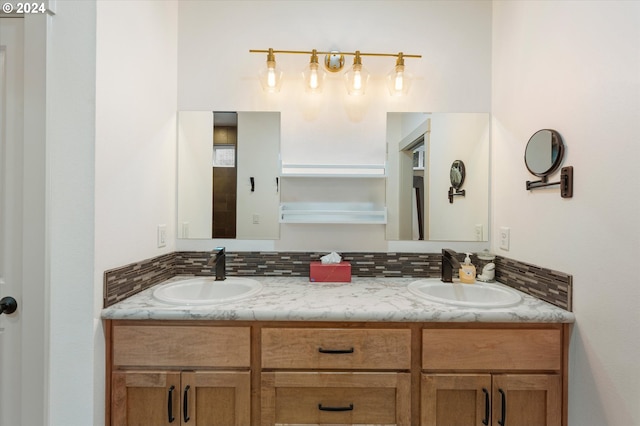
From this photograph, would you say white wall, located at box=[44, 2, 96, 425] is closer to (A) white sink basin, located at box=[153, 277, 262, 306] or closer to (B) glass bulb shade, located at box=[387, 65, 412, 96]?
(A) white sink basin, located at box=[153, 277, 262, 306]

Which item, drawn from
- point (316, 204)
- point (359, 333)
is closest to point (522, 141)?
point (316, 204)

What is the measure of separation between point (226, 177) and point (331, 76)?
0.91 metres

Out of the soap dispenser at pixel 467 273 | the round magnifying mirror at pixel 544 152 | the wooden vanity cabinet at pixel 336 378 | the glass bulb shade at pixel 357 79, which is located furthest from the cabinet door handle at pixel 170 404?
the round magnifying mirror at pixel 544 152

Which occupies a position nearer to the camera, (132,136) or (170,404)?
(170,404)

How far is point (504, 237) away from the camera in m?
1.55

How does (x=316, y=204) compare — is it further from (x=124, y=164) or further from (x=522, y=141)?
(x=522, y=141)

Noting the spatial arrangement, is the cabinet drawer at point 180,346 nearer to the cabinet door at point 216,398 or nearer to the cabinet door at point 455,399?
the cabinet door at point 216,398

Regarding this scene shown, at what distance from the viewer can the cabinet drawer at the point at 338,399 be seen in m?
1.11

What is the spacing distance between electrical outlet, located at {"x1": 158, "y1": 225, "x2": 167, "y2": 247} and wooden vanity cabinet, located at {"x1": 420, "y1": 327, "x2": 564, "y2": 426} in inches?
56.2

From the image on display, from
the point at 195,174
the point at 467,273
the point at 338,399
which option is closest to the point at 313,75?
the point at 195,174

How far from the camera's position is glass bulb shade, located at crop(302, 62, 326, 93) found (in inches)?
63.4

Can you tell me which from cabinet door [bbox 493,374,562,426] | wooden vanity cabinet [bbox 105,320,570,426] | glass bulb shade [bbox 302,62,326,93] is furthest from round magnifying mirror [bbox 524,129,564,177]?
glass bulb shade [bbox 302,62,326,93]

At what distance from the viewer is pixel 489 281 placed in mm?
1563

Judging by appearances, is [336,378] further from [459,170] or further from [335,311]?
[459,170]
